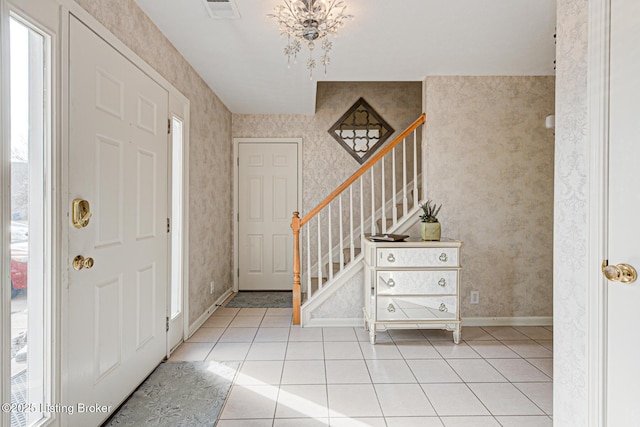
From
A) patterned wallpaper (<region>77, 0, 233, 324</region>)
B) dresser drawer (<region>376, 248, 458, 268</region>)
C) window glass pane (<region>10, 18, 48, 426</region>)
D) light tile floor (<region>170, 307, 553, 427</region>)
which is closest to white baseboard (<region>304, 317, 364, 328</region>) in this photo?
light tile floor (<region>170, 307, 553, 427</region>)

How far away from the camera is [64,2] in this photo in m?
1.58

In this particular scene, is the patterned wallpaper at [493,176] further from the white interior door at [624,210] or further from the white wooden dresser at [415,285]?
the white interior door at [624,210]

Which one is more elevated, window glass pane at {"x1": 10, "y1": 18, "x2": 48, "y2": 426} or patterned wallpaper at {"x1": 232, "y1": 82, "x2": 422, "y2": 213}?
patterned wallpaper at {"x1": 232, "y1": 82, "x2": 422, "y2": 213}

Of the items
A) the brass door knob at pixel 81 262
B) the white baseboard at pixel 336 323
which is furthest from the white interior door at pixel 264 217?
the brass door knob at pixel 81 262

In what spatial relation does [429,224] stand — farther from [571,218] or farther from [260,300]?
[260,300]

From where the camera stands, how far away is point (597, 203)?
1.20m

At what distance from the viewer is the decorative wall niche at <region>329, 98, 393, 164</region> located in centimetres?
484

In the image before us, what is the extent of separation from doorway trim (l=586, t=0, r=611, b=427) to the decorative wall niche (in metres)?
3.62

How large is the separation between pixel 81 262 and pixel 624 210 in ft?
7.01

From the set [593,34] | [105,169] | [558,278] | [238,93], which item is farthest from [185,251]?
[593,34]

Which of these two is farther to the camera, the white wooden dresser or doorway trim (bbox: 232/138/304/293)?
doorway trim (bbox: 232/138/304/293)

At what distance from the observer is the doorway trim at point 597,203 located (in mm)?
1175

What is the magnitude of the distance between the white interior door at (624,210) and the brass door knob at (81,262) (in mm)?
2096

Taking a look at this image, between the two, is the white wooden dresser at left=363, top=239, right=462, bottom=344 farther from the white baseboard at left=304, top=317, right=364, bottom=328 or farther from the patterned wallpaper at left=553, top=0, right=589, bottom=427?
the patterned wallpaper at left=553, top=0, right=589, bottom=427
